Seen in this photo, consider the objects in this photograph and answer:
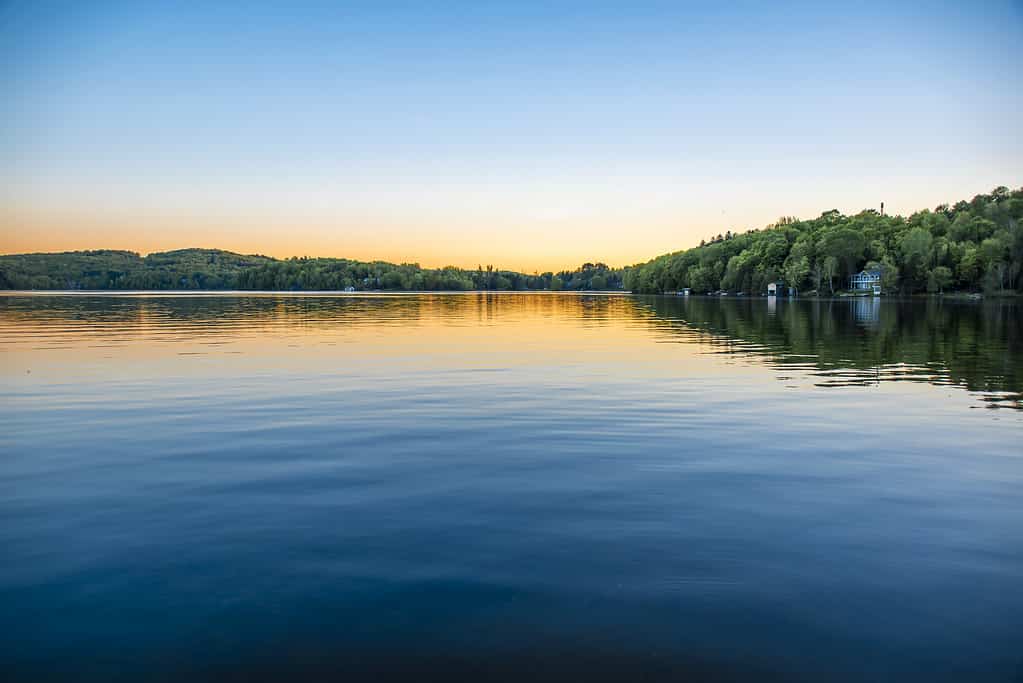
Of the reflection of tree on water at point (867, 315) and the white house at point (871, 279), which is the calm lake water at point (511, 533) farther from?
the white house at point (871, 279)

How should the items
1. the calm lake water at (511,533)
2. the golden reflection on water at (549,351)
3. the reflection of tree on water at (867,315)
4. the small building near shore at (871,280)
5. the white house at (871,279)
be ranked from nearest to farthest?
the calm lake water at (511,533) → the golden reflection on water at (549,351) → the reflection of tree on water at (867,315) → the small building near shore at (871,280) → the white house at (871,279)

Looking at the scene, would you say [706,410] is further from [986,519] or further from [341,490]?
[341,490]

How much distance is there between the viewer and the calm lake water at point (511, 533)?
6.58m

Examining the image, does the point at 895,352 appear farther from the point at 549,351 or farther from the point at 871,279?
the point at 871,279

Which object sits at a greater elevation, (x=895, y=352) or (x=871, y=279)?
(x=871, y=279)

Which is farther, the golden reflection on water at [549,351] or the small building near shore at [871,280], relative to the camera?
the small building near shore at [871,280]

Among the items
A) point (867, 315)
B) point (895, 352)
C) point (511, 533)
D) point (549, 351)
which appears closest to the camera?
point (511, 533)

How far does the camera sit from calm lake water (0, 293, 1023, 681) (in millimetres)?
6578

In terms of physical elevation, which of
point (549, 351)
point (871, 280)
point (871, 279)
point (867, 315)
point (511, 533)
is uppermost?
point (871, 279)

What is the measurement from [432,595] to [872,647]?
15.4ft

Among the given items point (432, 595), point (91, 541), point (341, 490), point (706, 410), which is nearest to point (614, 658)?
point (432, 595)

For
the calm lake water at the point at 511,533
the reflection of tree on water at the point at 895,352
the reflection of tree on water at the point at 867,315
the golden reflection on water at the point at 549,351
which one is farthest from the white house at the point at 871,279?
the calm lake water at the point at 511,533

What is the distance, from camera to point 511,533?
975 centimetres

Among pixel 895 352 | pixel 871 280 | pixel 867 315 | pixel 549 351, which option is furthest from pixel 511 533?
pixel 871 280
